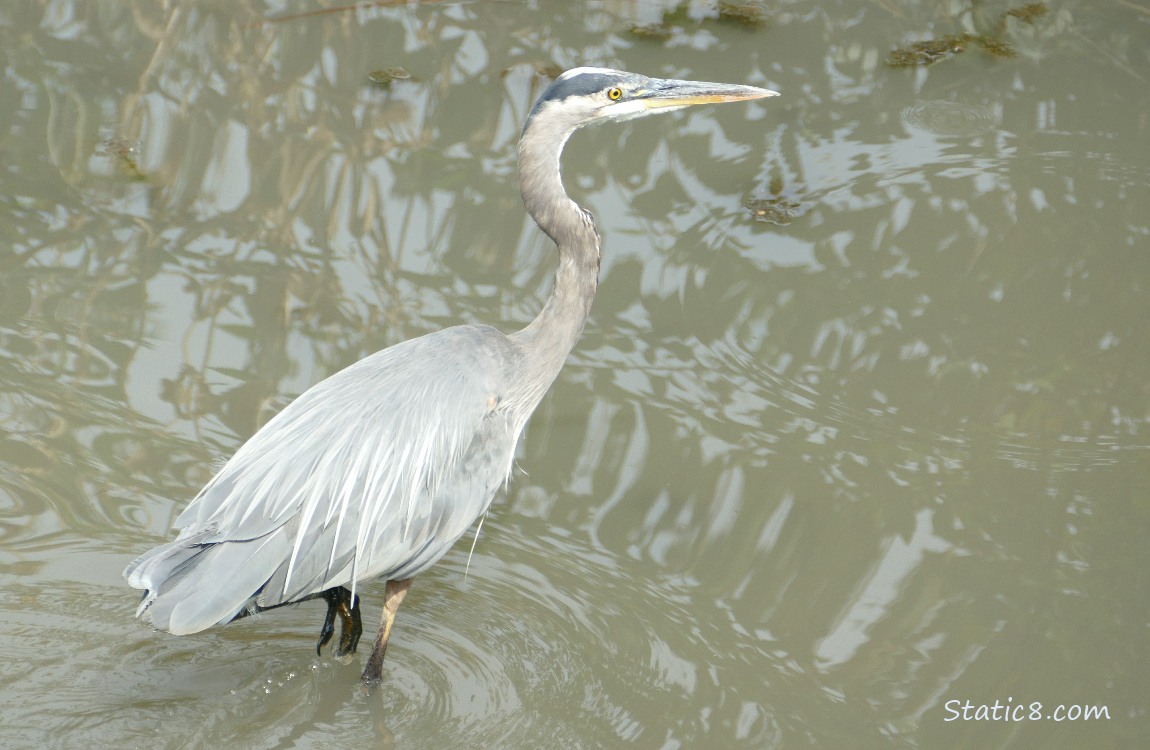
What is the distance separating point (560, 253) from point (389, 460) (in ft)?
3.32

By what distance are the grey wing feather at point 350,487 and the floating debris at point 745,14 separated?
3.96 m

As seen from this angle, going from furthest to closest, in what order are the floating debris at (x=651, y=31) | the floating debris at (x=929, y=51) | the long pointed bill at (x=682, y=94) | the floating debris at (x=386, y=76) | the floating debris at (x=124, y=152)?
the floating debris at (x=651, y=31) → the floating debris at (x=929, y=51) → the floating debris at (x=386, y=76) → the floating debris at (x=124, y=152) → the long pointed bill at (x=682, y=94)

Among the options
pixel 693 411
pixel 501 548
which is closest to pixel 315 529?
pixel 501 548

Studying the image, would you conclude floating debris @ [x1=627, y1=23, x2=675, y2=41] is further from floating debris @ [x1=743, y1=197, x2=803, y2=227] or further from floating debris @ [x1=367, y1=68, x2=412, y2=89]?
floating debris @ [x1=743, y1=197, x2=803, y2=227]

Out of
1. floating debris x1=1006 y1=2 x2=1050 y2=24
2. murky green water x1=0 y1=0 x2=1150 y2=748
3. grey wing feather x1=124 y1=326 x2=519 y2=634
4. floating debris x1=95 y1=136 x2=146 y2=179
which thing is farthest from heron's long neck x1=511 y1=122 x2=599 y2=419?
floating debris x1=1006 y1=2 x2=1050 y2=24

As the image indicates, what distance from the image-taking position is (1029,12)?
7.66 metres

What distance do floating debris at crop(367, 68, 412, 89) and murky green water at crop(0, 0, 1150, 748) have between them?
11cm

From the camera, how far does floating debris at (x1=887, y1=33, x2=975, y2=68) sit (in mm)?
7215

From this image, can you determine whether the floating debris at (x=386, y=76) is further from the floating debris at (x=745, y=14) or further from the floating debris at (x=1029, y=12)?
the floating debris at (x=1029, y=12)

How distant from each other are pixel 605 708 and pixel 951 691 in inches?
44.8

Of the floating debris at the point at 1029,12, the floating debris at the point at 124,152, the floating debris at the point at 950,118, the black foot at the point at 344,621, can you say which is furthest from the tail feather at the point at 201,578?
the floating debris at the point at 1029,12

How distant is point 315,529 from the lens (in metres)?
3.81

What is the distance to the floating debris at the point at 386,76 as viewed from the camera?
699 centimetres

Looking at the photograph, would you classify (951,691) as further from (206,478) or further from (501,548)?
(206,478)
